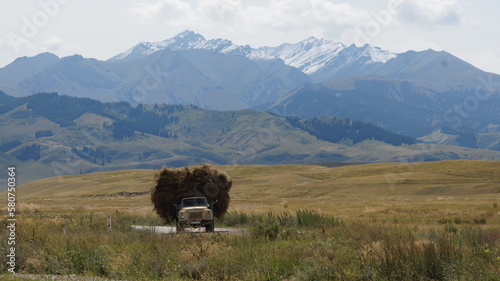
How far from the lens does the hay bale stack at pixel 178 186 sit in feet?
103

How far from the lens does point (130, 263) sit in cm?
1462

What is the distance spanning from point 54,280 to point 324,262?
6506 millimetres

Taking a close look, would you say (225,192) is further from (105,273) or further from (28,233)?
(105,273)

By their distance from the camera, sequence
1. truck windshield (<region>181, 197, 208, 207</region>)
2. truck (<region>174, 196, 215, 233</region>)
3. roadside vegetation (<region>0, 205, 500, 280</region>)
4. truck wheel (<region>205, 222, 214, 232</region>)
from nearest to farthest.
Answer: roadside vegetation (<region>0, 205, 500, 280</region>), truck (<region>174, 196, 215, 233</region>), truck wheel (<region>205, 222, 214, 232</region>), truck windshield (<region>181, 197, 208, 207</region>)

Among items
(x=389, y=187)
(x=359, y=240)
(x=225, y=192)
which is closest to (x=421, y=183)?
(x=389, y=187)

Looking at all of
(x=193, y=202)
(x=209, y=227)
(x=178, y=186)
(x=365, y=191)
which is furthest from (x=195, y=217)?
(x=365, y=191)

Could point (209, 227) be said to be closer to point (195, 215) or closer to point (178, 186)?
point (195, 215)

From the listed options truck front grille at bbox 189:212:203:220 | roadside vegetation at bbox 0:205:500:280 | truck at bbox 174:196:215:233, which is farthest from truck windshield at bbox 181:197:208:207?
roadside vegetation at bbox 0:205:500:280

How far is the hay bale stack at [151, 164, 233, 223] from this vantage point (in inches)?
1232

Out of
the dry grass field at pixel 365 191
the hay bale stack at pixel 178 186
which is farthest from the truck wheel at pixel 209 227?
the dry grass field at pixel 365 191

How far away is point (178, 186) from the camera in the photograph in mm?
31312

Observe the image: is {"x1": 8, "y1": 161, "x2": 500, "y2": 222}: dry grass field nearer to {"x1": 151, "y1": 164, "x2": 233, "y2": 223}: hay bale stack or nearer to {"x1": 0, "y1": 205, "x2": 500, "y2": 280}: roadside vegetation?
{"x1": 151, "y1": 164, "x2": 233, "y2": 223}: hay bale stack

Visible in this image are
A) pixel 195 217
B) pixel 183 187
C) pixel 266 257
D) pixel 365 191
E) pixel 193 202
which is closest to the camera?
pixel 266 257

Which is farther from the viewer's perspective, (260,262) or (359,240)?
(359,240)
